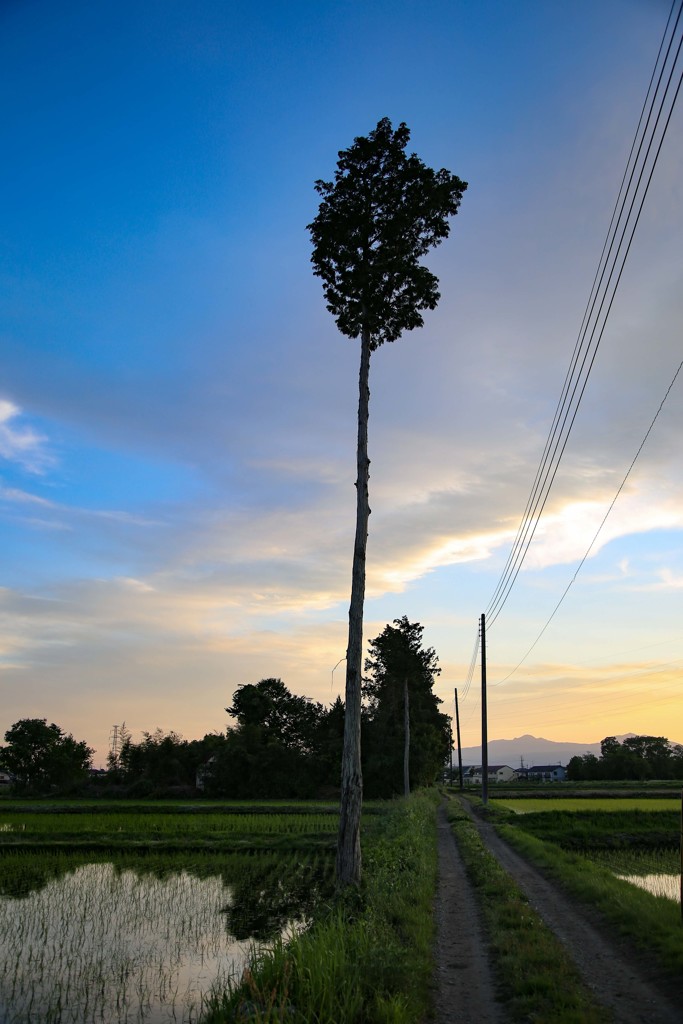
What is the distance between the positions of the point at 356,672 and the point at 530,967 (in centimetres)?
738

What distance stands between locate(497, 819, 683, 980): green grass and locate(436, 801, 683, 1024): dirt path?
32 cm

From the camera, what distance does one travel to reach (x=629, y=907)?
12414 millimetres

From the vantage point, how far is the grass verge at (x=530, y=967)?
7.70 m

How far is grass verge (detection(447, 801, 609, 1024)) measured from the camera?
7.70 m

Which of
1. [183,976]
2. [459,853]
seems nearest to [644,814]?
[459,853]

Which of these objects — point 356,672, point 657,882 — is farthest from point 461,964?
point 657,882

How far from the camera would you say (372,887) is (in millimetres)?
13578

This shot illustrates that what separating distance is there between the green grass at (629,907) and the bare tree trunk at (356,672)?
4.94 meters

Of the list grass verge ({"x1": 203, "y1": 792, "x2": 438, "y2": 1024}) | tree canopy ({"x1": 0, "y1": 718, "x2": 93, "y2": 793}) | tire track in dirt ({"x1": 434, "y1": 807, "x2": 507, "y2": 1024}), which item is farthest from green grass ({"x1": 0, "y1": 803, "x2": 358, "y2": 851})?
tree canopy ({"x1": 0, "y1": 718, "x2": 93, "y2": 793})

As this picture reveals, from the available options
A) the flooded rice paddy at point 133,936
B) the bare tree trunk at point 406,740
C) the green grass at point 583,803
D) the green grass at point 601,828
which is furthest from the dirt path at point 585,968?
the bare tree trunk at point 406,740

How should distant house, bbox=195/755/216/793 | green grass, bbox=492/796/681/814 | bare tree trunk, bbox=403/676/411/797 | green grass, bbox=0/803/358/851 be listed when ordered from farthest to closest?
distant house, bbox=195/755/216/793 → bare tree trunk, bbox=403/676/411/797 → green grass, bbox=492/796/681/814 → green grass, bbox=0/803/358/851

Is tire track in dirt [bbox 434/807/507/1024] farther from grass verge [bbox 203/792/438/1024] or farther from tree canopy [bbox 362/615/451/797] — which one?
tree canopy [bbox 362/615/451/797]

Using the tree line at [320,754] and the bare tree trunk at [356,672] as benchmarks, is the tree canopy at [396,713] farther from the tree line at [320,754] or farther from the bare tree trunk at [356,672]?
the bare tree trunk at [356,672]

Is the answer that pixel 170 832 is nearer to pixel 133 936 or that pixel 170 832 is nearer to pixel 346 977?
pixel 133 936
